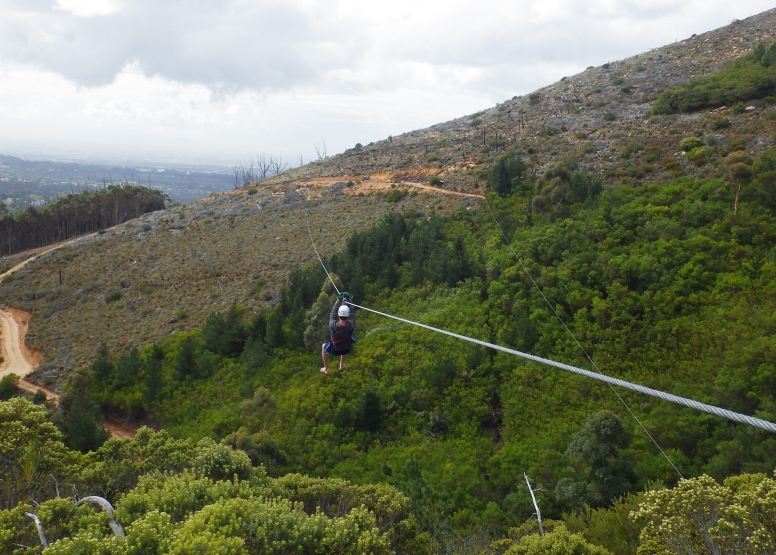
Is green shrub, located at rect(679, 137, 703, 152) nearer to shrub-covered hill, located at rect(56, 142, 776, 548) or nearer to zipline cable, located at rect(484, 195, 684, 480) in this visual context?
shrub-covered hill, located at rect(56, 142, 776, 548)

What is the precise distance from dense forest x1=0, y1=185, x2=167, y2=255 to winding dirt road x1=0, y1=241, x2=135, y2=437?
2672 centimetres

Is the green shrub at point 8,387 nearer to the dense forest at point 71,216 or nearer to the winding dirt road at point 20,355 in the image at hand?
the winding dirt road at point 20,355

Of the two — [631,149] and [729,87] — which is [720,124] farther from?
[729,87]

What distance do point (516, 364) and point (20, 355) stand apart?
2826 centimetres

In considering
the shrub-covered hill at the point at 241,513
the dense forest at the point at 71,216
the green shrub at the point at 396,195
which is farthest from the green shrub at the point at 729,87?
the dense forest at the point at 71,216

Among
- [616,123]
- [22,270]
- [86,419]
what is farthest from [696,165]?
[22,270]

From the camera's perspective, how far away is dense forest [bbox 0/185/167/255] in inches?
2186

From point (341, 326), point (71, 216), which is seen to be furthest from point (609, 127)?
point (71, 216)

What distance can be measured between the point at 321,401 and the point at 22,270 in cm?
3886

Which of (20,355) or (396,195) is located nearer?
(20,355)

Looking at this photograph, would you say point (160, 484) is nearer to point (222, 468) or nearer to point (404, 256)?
point (222, 468)

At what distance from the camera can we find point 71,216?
192 feet

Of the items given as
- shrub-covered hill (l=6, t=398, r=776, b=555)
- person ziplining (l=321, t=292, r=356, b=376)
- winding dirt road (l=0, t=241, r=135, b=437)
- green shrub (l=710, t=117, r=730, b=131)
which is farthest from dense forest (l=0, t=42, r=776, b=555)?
person ziplining (l=321, t=292, r=356, b=376)

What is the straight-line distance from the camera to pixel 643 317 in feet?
48.8
